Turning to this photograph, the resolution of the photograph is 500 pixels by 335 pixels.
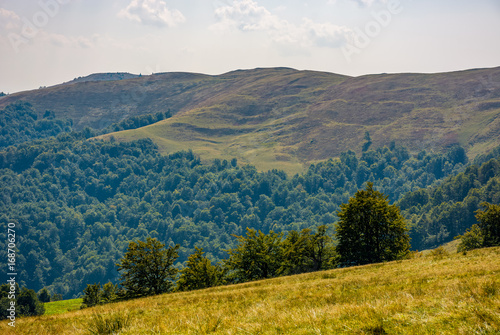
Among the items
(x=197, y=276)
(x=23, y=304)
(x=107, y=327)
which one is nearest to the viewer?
(x=107, y=327)

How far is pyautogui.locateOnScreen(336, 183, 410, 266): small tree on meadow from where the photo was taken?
58406 mm

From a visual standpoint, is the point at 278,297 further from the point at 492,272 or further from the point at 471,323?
the point at 471,323

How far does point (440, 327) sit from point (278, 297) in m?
12.8

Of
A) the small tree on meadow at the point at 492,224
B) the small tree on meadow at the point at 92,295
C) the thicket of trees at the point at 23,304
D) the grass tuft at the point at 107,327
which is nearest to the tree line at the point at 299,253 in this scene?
the small tree on meadow at the point at 492,224

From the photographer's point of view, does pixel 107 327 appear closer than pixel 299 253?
Yes

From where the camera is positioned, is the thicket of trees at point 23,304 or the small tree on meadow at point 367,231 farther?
the thicket of trees at point 23,304

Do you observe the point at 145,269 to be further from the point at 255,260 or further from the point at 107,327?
the point at 107,327

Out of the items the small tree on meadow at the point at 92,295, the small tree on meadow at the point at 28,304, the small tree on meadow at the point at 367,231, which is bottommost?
the small tree on meadow at the point at 28,304

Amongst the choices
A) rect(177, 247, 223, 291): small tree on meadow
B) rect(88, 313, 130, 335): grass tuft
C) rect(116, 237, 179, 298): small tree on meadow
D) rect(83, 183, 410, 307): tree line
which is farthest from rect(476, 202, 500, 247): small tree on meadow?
rect(88, 313, 130, 335): grass tuft

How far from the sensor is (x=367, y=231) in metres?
58.8

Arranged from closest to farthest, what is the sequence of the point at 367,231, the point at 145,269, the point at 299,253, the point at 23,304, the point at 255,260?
the point at 145,269 < the point at 367,231 < the point at 255,260 < the point at 299,253 < the point at 23,304

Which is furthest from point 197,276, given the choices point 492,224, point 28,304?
point 28,304

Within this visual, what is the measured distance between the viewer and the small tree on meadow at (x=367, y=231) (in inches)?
2299

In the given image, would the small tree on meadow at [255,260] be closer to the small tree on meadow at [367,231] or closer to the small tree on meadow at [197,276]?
the small tree on meadow at [197,276]
